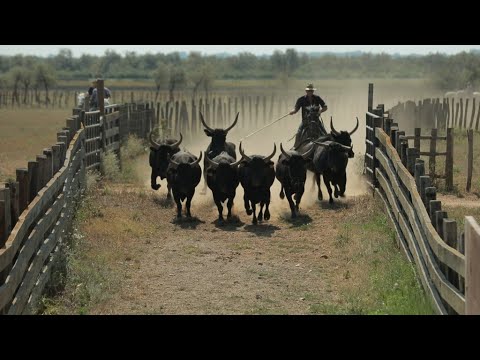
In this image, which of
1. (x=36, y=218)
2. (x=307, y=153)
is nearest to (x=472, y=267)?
(x=36, y=218)

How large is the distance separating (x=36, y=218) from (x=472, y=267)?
536 cm

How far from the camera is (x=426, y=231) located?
941 centimetres

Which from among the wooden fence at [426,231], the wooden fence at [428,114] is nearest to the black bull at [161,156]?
the wooden fence at [426,231]

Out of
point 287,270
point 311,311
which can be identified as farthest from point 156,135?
point 311,311

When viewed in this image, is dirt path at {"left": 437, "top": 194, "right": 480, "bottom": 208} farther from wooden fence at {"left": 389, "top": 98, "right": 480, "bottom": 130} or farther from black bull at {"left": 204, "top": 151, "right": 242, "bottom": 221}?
wooden fence at {"left": 389, "top": 98, "right": 480, "bottom": 130}

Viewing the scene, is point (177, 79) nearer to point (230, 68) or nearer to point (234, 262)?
point (230, 68)

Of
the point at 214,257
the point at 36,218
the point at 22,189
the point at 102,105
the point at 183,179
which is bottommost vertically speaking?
the point at 214,257

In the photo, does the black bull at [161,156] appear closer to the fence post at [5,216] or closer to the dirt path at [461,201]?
the dirt path at [461,201]

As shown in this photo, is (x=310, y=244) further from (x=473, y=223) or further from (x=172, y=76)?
(x=172, y=76)

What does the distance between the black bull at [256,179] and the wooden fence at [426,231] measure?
204 cm

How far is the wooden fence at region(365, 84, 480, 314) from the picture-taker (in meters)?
6.88

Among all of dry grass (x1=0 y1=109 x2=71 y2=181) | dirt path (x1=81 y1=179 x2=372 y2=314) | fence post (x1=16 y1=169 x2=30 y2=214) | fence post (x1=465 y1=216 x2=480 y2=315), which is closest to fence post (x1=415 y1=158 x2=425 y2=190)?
dirt path (x1=81 y1=179 x2=372 y2=314)

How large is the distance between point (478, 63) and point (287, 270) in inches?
2575

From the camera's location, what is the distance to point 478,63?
244ft
